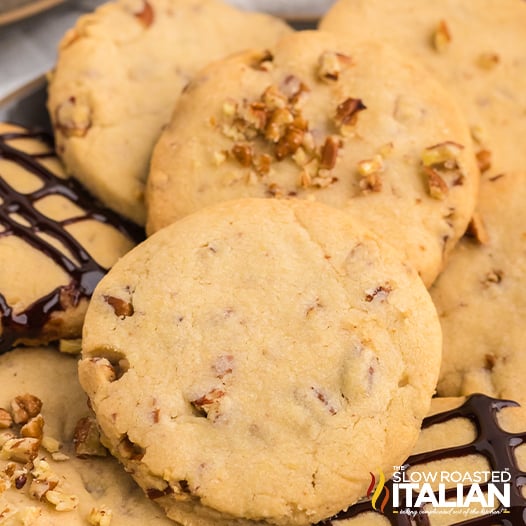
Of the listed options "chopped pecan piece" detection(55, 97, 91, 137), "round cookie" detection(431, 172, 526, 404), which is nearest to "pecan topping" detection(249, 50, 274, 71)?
"chopped pecan piece" detection(55, 97, 91, 137)

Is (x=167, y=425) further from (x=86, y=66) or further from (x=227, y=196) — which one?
(x=86, y=66)

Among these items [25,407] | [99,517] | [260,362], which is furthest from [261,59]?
[99,517]

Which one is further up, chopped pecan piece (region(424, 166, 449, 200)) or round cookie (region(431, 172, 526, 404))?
chopped pecan piece (region(424, 166, 449, 200))

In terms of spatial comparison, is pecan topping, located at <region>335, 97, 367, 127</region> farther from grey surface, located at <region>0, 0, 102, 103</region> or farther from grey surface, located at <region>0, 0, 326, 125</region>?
grey surface, located at <region>0, 0, 102, 103</region>

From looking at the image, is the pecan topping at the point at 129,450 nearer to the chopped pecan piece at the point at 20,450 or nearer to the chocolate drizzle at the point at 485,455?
the chopped pecan piece at the point at 20,450

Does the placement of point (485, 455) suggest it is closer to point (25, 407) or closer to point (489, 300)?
point (489, 300)

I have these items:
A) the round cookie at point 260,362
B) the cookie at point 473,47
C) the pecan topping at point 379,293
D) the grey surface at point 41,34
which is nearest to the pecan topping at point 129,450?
the round cookie at point 260,362
